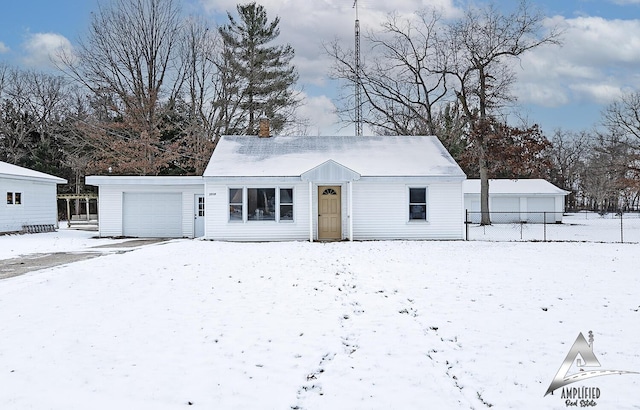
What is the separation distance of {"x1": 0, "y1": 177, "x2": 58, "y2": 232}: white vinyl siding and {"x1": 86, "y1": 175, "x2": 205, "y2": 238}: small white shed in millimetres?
4107

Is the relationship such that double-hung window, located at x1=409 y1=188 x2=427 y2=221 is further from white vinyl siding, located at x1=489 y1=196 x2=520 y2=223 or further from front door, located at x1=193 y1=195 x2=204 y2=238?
white vinyl siding, located at x1=489 y1=196 x2=520 y2=223

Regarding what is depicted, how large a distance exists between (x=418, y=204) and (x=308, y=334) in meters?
13.2

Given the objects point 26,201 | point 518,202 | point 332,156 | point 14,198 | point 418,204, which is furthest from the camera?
point 518,202

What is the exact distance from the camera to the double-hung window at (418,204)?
18688mm

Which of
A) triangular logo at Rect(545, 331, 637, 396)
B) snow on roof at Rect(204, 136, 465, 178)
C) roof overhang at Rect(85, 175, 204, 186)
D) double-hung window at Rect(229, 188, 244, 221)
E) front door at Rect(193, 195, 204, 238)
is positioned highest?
snow on roof at Rect(204, 136, 465, 178)

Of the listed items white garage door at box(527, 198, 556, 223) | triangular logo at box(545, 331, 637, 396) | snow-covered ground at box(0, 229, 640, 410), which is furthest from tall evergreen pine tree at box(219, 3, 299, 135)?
triangular logo at box(545, 331, 637, 396)

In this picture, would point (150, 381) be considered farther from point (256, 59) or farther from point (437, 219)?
point (256, 59)

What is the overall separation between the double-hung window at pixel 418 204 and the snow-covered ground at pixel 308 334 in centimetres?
712

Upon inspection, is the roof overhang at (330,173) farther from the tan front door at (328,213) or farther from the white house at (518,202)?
the white house at (518,202)

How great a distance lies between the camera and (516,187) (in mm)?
37281

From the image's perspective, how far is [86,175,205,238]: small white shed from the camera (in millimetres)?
20375

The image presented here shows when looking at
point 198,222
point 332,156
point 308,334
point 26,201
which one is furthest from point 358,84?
point 308,334

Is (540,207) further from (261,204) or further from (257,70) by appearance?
(261,204)

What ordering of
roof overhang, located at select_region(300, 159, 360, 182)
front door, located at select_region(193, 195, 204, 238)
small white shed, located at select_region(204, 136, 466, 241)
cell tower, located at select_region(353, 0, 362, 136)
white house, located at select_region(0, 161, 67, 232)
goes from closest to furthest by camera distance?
roof overhang, located at select_region(300, 159, 360, 182) < small white shed, located at select_region(204, 136, 466, 241) < front door, located at select_region(193, 195, 204, 238) < white house, located at select_region(0, 161, 67, 232) < cell tower, located at select_region(353, 0, 362, 136)
